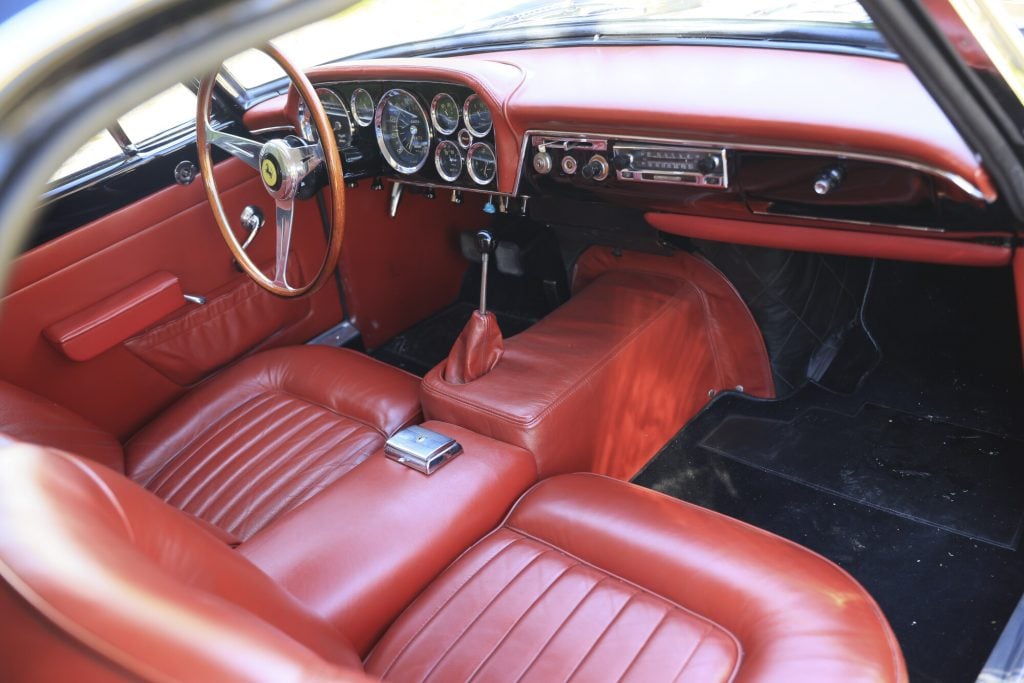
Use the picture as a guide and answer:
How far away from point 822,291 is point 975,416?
0.52m

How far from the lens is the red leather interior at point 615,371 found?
1.76 m

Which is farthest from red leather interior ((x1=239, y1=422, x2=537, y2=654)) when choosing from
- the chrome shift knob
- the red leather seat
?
the chrome shift knob

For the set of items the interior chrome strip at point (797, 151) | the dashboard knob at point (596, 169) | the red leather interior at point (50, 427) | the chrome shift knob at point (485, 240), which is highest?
the interior chrome strip at point (797, 151)

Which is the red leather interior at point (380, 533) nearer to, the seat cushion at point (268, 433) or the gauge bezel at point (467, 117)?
the seat cushion at point (268, 433)

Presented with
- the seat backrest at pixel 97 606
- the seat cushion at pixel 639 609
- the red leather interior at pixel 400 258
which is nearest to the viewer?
the seat backrest at pixel 97 606

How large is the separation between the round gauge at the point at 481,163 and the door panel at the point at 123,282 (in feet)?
2.31

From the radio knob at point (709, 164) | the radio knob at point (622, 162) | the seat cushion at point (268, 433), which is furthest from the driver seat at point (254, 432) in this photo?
the radio knob at point (709, 164)

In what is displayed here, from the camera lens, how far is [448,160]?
6.96 ft

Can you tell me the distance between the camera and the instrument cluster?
198 cm

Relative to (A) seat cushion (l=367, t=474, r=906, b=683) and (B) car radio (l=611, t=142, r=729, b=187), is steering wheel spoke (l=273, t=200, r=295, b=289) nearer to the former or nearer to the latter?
(B) car radio (l=611, t=142, r=729, b=187)

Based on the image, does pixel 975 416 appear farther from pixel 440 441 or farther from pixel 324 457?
pixel 324 457

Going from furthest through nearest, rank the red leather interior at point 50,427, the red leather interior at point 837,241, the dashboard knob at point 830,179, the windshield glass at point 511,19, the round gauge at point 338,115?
the round gauge at point 338,115 → the windshield glass at point 511,19 → the red leather interior at point 50,427 → the red leather interior at point 837,241 → the dashboard knob at point 830,179

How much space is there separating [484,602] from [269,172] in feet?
3.88

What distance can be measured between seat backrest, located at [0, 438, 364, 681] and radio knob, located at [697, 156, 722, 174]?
121 centimetres
